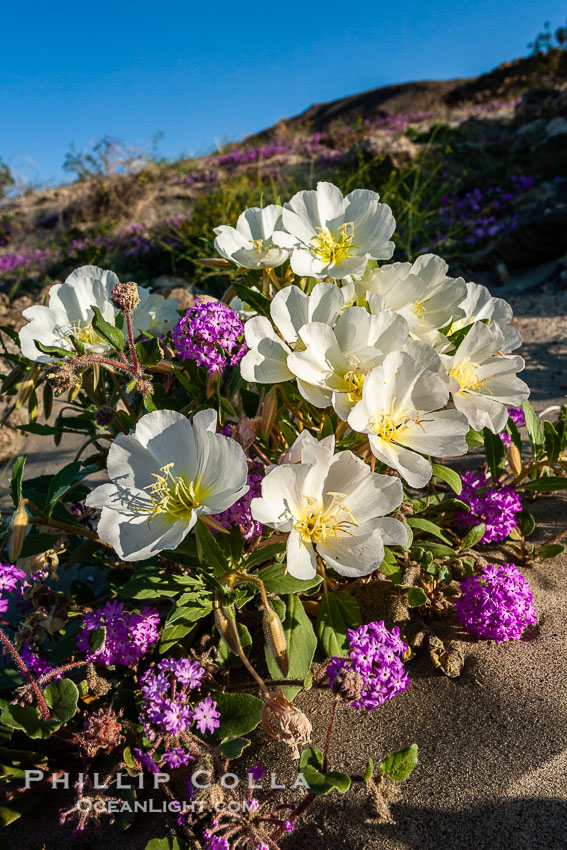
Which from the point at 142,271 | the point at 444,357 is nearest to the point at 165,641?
the point at 444,357

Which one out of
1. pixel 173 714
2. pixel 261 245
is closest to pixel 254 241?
pixel 261 245

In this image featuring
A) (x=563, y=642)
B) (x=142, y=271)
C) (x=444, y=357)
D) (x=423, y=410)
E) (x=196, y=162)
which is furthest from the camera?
(x=196, y=162)

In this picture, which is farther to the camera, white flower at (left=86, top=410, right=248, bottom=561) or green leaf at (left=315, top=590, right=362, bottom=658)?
green leaf at (left=315, top=590, right=362, bottom=658)

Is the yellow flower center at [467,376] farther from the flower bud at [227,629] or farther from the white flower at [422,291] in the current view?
the flower bud at [227,629]

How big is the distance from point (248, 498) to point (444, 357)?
1.78ft

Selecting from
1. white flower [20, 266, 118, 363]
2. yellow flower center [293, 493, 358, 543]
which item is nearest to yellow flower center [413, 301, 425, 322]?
yellow flower center [293, 493, 358, 543]

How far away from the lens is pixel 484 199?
661cm

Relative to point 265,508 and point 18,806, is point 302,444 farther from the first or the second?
point 18,806

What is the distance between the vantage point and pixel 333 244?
4.78ft

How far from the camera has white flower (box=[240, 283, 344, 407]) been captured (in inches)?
48.8

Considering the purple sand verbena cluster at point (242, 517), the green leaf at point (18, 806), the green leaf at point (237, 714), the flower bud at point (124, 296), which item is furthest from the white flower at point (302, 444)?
the green leaf at point (18, 806)

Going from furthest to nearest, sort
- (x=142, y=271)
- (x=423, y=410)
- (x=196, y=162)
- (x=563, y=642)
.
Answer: (x=196, y=162)
(x=142, y=271)
(x=563, y=642)
(x=423, y=410)

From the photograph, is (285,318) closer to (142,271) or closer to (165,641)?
(165,641)

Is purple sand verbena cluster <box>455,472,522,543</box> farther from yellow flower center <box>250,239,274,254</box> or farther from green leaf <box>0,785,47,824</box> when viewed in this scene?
green leaf <box>0,785,47,824</box>
